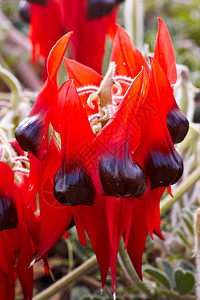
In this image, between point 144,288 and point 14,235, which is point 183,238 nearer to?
point 144,288

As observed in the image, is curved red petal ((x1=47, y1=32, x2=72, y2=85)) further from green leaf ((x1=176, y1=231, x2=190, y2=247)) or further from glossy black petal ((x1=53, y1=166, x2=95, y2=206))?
green leaf ((x1=176, y1=231, x2=190, y2=247))

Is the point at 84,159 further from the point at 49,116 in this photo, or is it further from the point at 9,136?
the point at 9,136

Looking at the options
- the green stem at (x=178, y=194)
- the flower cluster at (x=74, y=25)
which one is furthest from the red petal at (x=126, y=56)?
the flower cluster at (x=74, y=25)

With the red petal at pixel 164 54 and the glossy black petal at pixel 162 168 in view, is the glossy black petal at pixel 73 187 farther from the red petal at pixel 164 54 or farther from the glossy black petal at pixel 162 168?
the red petal at pixel 164 54

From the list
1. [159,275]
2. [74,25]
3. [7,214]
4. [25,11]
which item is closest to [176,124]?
[7,214]

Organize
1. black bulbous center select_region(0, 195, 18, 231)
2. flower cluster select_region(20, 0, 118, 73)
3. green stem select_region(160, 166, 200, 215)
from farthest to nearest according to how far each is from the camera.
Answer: flower cluster select_region(20, 0, 118, 73), green stem select_region(160, 166, 200, 215), black bulbous center select_region(0, 195, 18, 231)

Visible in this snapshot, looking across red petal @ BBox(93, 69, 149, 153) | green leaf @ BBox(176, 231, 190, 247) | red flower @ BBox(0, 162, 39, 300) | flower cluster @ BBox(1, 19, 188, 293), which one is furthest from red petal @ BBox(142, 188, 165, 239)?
green leaf @ BBox(176, 231, 190, 247)
